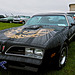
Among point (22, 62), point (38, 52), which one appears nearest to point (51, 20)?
point (38, 52)

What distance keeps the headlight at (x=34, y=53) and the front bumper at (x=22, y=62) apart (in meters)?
0.09

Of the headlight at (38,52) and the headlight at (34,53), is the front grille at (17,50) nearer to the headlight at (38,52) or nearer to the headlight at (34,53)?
the headlight at (34,53)

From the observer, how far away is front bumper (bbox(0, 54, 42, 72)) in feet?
6.23

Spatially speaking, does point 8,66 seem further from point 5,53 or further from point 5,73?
point 5,73

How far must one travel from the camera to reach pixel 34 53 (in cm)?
201

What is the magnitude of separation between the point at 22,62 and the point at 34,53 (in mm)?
267

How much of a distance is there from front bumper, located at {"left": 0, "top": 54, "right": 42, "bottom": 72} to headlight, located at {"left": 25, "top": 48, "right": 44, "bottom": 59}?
9 cm

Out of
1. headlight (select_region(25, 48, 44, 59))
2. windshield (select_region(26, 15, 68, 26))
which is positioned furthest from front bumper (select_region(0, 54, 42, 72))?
windshield (select_region(26, 15, 68, 26))

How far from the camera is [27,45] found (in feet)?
6.59

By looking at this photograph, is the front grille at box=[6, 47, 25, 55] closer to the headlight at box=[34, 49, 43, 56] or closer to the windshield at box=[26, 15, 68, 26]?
→ the headlight at box=[34, 49, 43, 56]

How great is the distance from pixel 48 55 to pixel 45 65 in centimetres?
19

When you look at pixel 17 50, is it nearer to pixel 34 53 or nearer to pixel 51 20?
pixel 34 53

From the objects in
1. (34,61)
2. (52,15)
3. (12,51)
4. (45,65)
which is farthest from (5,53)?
(52,15)

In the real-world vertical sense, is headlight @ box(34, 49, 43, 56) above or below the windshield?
below
